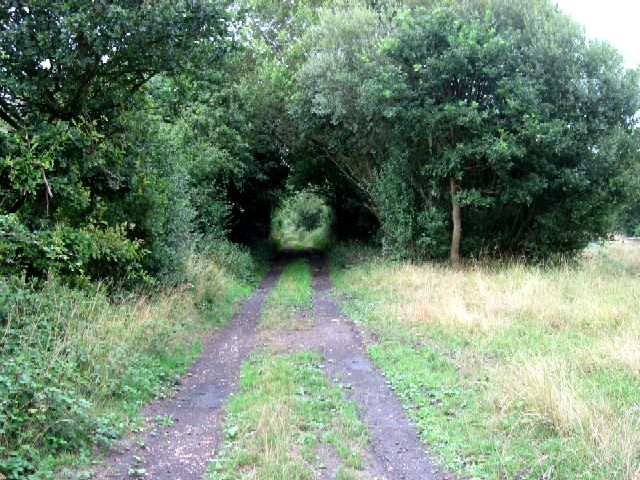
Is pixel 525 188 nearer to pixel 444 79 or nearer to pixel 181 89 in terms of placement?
pixel 444 79

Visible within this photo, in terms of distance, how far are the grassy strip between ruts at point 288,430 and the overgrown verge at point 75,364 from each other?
123cm

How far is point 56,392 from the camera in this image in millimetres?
4617

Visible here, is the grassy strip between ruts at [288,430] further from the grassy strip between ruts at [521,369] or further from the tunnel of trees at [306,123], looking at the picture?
the tunnel of trees at [306,123]

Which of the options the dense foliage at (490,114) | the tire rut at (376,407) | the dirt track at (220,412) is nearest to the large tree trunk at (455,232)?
the dense foliage at (490,114)

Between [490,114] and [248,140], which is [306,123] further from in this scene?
[490,114]

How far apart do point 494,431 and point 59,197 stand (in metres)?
7.19

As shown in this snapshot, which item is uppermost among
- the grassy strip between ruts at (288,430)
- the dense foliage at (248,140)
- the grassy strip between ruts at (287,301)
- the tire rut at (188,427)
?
the dense foliage at (248,140)

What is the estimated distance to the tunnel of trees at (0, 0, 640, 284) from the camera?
297 inches

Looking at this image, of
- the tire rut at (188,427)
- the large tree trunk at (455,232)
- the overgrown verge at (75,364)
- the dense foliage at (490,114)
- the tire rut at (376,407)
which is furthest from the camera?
the large tree trunk at (455,232)

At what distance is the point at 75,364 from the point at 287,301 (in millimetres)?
8321

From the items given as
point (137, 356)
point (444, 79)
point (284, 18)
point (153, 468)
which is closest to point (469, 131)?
point (444, 79)

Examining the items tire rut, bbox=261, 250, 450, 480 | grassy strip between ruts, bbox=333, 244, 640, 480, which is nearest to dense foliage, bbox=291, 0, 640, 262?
grassy strip between ruts, bbox=333, 244, 640, 480

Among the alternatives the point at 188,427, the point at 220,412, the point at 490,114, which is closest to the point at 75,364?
the point at 188,427

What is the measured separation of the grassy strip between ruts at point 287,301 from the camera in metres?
10.9
